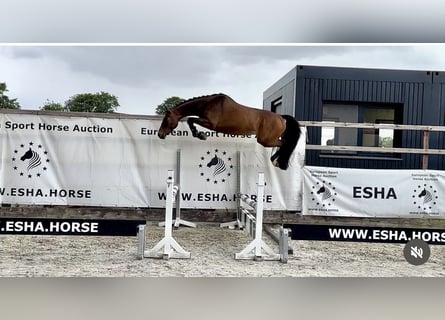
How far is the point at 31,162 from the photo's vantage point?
2855 millimetres

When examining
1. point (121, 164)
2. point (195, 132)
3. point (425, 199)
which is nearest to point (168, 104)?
point (195, 132)

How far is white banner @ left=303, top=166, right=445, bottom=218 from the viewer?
2.85 metres

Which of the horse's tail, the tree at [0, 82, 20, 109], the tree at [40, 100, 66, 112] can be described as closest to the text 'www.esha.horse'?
the horse's tail

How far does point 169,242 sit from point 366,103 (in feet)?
5.10

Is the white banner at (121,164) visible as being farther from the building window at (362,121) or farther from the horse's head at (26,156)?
the building window at (362,121)

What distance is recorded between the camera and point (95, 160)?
292 centimetres

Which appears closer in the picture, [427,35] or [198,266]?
[427,35]

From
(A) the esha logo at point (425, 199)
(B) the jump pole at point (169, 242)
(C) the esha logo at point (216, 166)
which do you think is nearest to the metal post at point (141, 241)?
(B) the jump pole at point (169, 242)

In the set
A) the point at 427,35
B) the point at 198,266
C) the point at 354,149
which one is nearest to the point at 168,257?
the point at 198,266

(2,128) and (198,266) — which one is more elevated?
(2,128)

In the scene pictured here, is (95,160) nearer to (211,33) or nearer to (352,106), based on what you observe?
(211,33)

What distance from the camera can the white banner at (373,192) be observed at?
285 centimetres

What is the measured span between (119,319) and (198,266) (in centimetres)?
62

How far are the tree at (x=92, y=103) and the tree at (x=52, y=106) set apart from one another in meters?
0.04
